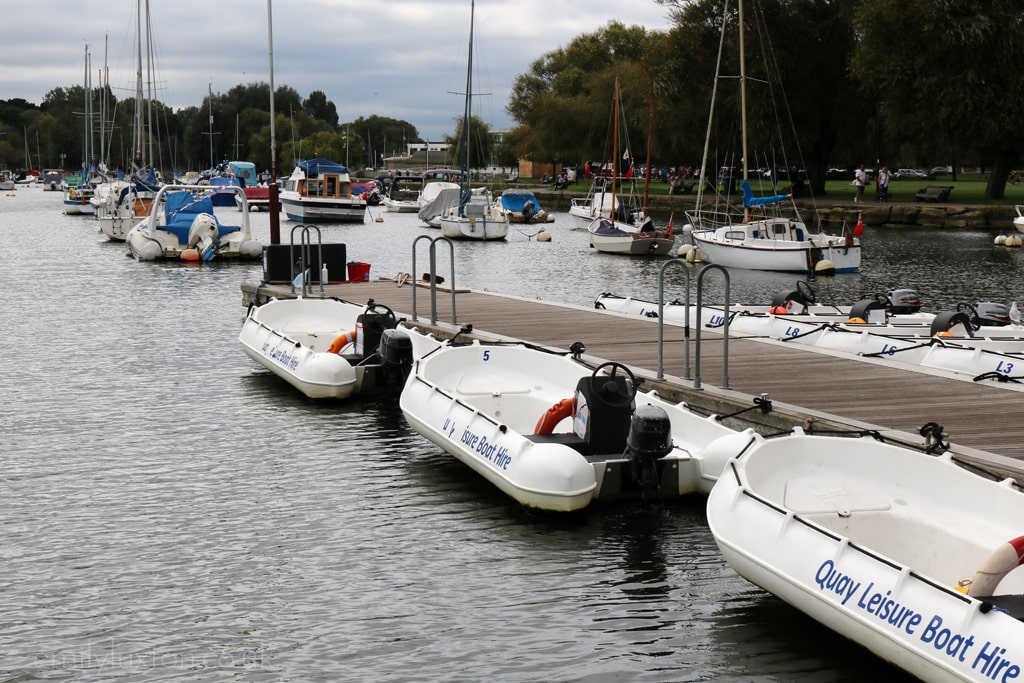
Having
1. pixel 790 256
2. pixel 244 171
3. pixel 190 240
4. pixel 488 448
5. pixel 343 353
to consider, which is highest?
pixel 244 171

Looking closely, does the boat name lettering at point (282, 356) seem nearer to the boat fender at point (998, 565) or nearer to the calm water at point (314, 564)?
the calm water at point (314, 564)

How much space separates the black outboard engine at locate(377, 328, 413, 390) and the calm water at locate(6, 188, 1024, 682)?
52cm

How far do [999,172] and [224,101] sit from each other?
12998 centimetres

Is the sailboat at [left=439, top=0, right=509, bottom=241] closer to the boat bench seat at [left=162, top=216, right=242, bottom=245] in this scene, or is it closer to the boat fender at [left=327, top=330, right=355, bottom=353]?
the boat bench seat at [left=162, top=216, right=242, bottom=245]

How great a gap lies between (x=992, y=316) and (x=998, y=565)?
1335 centimetres

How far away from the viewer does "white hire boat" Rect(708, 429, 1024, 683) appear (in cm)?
656

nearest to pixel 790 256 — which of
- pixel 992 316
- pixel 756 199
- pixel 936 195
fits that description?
pixel 756 199

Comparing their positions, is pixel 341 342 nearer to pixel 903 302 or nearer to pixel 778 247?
pixel 903 302

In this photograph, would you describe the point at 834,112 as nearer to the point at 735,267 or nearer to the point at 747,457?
the point at 735,267

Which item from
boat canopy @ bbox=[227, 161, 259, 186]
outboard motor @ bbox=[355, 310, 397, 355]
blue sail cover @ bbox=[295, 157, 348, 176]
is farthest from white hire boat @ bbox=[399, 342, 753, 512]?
boat canopy @ bbox=[227, 161, 259, 186]

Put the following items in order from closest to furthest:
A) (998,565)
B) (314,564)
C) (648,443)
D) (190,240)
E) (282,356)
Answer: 1. (998,565)
2. (314,564)
3. (648,443)
4. (282,356)
5. (190,240)

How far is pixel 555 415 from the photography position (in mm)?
11523

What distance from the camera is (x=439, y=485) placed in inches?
472

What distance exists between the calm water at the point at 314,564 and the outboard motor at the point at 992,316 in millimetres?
9761
